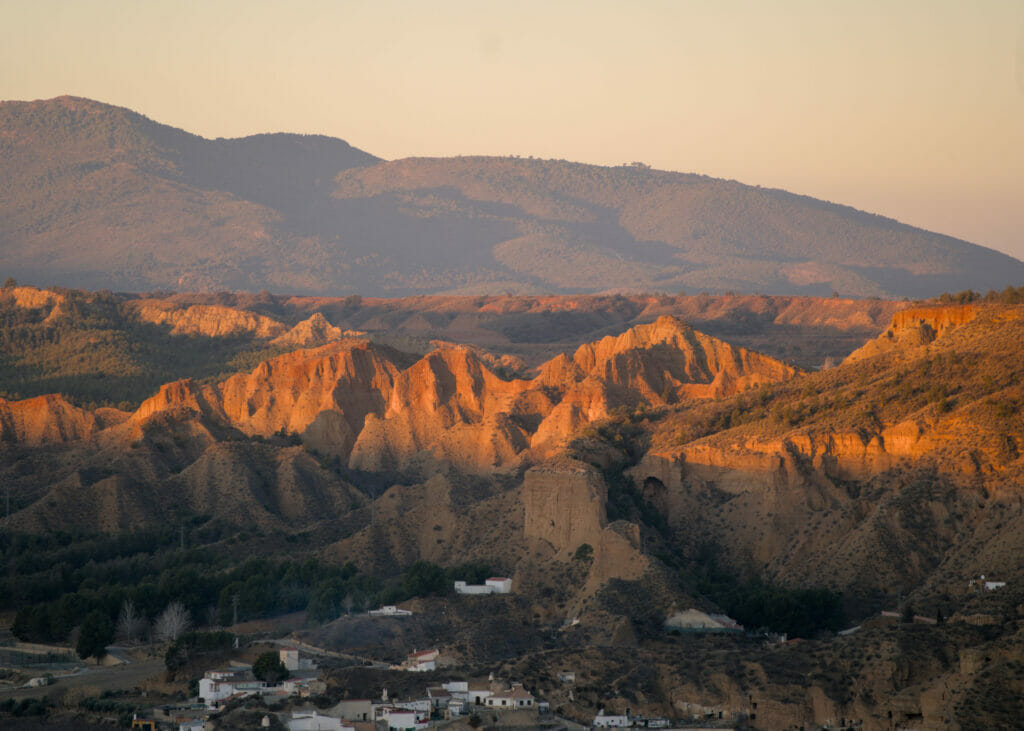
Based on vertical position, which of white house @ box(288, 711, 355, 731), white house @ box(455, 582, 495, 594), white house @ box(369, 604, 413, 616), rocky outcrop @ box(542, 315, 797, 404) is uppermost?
rocky outcrop @ box(542, 315, 797, 404)

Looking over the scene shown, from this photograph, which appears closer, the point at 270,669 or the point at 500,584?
the point at 270,669

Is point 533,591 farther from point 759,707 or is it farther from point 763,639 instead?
point 759,707

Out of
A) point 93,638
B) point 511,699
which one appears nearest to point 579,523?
point 511,699

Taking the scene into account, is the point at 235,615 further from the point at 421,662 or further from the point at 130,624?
the point at 421,662

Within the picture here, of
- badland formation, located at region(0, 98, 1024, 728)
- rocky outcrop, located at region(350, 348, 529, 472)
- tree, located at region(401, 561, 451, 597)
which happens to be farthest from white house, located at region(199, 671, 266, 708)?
rocky outcrop, located at region(350, 348, 529, 472)

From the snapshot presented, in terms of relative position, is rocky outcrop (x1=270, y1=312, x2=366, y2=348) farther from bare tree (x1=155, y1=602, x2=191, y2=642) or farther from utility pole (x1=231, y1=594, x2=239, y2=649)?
bare tree (x1=155, y1=602, x2=191, y2=642)

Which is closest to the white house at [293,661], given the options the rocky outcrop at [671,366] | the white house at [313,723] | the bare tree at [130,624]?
the white house at [313,723]

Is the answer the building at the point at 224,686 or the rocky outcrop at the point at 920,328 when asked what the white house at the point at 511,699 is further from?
the rocky outcrop at the point at 920,328
